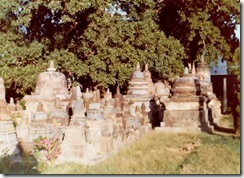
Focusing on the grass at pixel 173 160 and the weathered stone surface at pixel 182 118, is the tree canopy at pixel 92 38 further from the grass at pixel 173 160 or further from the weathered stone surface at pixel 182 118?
the grass at pixel 173 160

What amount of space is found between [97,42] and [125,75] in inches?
71.7

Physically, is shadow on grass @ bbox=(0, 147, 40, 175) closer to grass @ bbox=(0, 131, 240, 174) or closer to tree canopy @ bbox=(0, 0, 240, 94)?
grass @ bbox=(0, 131, 240, 174)

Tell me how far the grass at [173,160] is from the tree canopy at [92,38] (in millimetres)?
7750

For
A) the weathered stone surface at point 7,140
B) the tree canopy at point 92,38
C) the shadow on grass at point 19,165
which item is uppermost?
the tree canopy at point 92,38

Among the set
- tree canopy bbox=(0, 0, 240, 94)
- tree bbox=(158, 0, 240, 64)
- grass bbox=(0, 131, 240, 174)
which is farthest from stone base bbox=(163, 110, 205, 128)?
tree bbox=(158, 0, 240, 64)

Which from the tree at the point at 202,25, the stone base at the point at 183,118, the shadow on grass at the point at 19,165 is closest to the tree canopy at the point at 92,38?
the tree at the point at 202,25

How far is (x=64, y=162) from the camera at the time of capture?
7820mm

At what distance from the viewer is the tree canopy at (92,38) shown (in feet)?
51.2

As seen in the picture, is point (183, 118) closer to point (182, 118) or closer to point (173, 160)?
point (182, 118)

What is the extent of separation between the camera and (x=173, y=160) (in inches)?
283

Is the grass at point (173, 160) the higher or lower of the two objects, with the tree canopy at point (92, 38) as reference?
lower

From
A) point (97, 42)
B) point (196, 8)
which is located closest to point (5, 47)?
point (97, 42)

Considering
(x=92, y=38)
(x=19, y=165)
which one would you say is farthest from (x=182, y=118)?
(x=92, y=38)

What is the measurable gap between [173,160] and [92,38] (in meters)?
9.29
